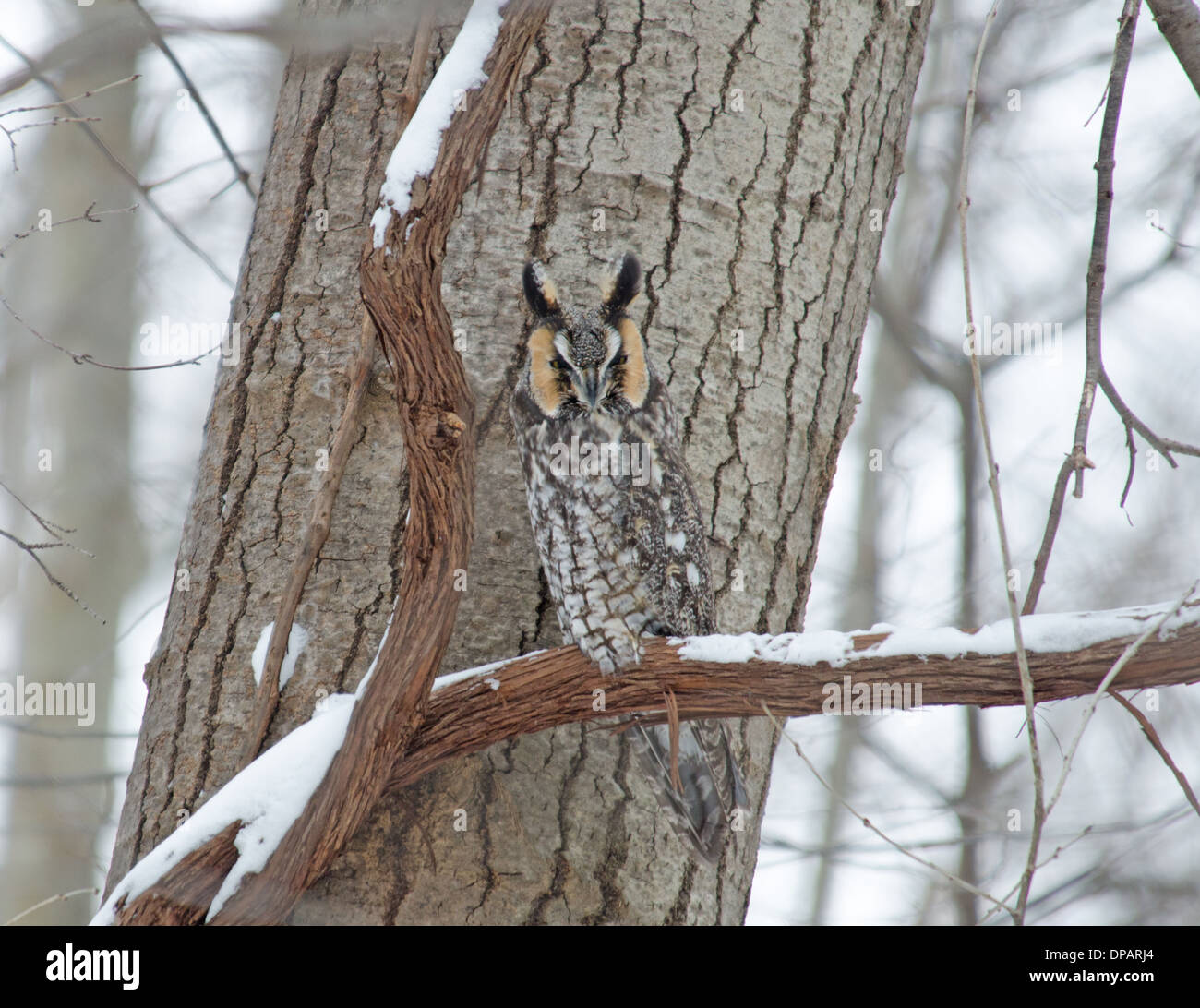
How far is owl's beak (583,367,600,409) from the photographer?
2.22 m

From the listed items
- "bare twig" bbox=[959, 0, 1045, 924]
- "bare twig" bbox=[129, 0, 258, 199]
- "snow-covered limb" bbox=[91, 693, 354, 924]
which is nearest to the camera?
"bare twig" bbox=[959, 0, 1045, 924]

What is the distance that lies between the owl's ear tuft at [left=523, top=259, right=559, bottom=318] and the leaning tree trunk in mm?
79

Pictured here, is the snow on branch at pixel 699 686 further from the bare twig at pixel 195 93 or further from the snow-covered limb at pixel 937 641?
the bare twig at pixel 195 93

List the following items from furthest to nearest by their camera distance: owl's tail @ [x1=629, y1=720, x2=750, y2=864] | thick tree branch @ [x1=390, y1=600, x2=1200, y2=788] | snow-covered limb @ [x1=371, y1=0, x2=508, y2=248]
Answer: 1. owl's tail @ [x1=629, y1=720, x2=750, y2=864]
2. snow-covered limb @ [x1=371, y1=0, x2=508, y2=248]
3. thick tree branch @ [x1=390, y1=600, x2=1200, y2=788]

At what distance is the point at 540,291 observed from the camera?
2.12 m

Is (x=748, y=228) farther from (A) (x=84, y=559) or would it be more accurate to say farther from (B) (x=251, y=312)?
(A) (x=84, y=559)

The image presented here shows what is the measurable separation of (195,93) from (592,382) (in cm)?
145

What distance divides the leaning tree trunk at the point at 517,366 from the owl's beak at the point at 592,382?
0.15 m

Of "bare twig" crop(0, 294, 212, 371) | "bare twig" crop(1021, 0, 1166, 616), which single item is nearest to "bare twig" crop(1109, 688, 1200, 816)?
"bare twig" crop(1021, 0, 1166, 616)

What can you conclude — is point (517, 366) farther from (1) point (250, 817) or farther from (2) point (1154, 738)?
(2) point (1154, 738)

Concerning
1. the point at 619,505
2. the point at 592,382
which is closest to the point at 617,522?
the point at 619,505

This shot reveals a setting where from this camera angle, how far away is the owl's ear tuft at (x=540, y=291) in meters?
2.11

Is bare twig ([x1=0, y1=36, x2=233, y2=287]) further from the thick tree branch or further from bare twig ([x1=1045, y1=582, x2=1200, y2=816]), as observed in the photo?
bare twig ([x1=1045, y1=582, x2=1200, y2=816])

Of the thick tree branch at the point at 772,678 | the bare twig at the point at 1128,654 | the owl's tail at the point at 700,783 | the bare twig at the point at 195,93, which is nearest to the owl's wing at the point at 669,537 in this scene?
the owl's tail at the point at 700,783
